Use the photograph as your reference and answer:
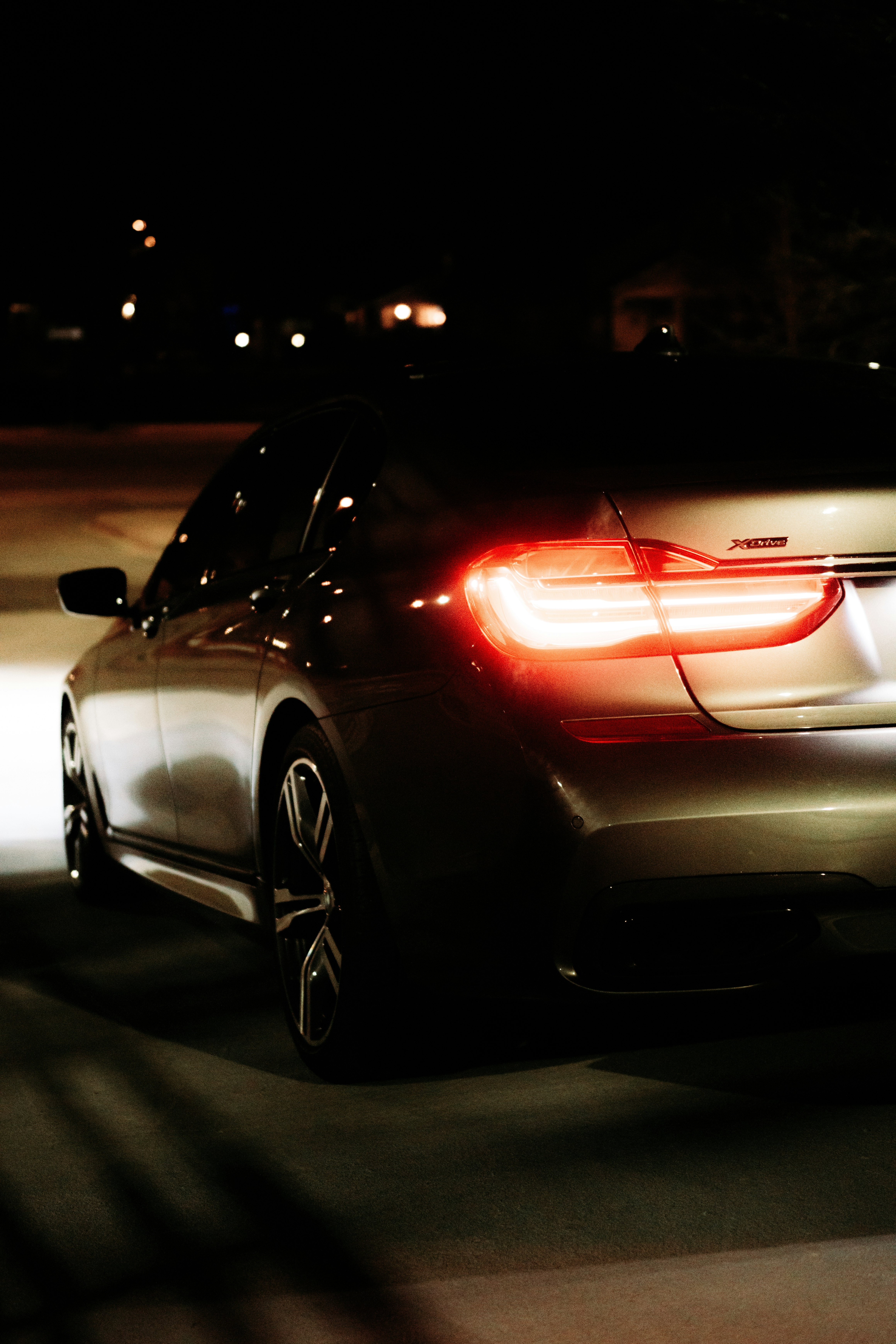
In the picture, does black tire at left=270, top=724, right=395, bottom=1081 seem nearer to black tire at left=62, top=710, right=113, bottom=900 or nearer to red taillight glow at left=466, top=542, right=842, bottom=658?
red taillight glow at left=466, top=542, right=842, bottom=658

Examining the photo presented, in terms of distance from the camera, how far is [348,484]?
4691 mm

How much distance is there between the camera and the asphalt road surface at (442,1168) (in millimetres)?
3217

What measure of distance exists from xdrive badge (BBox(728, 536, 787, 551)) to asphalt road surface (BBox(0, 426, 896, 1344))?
34.9 inches

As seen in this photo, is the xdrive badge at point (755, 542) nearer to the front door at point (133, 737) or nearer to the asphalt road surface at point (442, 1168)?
the asphalt road surface at point (442, 1168)

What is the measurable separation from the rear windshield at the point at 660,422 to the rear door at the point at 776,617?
0.49 feet

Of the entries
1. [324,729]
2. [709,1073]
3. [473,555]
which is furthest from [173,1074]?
[473,555]

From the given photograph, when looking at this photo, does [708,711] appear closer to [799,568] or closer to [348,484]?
[799,568]

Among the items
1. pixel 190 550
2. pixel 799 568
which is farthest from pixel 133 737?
pixel 799 568

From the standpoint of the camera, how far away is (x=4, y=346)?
12444 cm

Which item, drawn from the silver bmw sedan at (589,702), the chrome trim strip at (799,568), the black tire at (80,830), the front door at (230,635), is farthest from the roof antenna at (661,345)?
the black tire at (80,830)

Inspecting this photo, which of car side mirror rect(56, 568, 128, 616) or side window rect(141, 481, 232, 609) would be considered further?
car side mirror rect(56, 568, 128, 616)

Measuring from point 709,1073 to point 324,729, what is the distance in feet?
3.94

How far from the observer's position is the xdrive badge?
3.79 metres

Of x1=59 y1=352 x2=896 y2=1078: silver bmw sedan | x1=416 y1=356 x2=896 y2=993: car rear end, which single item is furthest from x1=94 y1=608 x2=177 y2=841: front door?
x1=416 y1=356 x2=896 y2=993: car rear end
